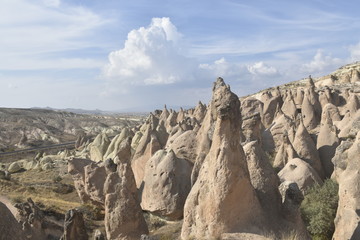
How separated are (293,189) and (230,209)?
75.5 inches

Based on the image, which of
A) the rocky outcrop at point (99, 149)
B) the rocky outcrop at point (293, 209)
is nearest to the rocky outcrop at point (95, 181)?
the rocky outcrop at point (293, 209)

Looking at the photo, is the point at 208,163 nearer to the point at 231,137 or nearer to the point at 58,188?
the point at 231,137

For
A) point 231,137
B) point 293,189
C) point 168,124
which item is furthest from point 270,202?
point 168,124

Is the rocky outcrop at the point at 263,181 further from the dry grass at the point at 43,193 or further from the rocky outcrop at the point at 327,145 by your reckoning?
the dry grass at the point at 43,193

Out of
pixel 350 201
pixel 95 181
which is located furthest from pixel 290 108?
pixel 350 201

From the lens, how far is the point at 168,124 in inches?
1452

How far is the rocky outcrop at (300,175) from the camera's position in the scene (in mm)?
14023

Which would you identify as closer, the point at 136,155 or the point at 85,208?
the point at 85,208

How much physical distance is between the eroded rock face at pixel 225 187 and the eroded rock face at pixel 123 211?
10.8 feet

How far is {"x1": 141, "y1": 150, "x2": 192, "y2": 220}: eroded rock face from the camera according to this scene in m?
14.4

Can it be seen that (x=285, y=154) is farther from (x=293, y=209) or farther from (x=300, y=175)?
(x=293, y=209)

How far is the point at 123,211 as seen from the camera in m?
11.9

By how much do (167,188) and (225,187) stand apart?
20.5 feet

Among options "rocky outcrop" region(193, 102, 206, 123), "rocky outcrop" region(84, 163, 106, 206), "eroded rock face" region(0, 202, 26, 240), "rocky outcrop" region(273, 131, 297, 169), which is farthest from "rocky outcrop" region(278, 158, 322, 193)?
"rocky outcrop" region(193, 102, 206, 123)
